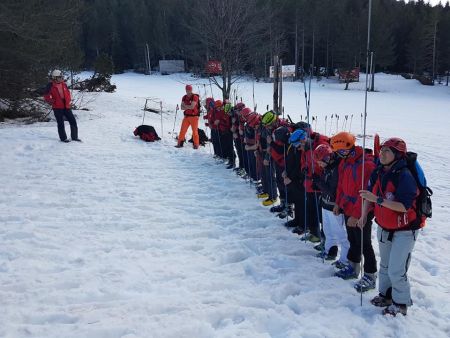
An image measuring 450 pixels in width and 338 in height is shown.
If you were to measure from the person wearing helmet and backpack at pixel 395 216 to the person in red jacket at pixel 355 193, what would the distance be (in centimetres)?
32

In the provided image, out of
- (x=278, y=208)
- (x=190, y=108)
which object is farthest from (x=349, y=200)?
(x=190, y=108)

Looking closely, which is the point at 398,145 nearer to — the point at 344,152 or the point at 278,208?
the point at 344,152

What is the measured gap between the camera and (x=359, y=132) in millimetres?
19312

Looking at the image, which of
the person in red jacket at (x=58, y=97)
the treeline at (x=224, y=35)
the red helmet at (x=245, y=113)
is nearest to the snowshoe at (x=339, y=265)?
the red helmet at (x=245, y=113)

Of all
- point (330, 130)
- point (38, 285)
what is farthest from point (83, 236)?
point (330, 130)

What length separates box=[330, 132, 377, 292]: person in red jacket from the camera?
4536mm

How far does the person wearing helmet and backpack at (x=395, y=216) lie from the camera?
12.4 feet

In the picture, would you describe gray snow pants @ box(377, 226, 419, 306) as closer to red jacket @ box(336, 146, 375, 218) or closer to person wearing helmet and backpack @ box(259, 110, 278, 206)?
red jacket @ box(336, 146, 375, 218)

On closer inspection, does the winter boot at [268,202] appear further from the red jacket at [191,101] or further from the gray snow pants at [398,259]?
the red jacket at [191,101]

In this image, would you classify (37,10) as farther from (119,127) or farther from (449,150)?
(449,150)

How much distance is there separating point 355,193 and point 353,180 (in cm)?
15

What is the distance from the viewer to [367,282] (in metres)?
4.61

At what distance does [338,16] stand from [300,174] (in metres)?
53.0

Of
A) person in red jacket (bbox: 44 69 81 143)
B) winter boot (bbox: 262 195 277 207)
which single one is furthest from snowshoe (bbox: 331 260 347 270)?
person in red jacket (bbox: 44 69 81 143)
